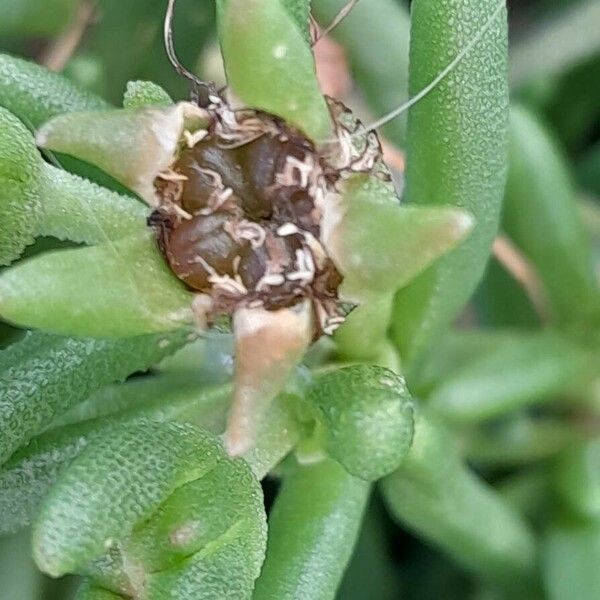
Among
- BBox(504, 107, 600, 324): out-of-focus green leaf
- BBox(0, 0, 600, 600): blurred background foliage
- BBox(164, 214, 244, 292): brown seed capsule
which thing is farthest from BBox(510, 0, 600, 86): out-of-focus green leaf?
BBox(164, 214, 244, 292): brown seed capsule

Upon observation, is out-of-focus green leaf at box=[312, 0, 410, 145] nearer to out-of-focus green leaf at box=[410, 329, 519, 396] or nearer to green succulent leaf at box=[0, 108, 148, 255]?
out-of-focus green leaf at box=[410, 329, 519, 396]

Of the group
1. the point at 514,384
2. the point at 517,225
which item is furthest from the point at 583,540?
the point at 517,225

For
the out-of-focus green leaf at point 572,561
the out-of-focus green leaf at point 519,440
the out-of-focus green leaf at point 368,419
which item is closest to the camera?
the out-of-focus green leaf at point 368,419

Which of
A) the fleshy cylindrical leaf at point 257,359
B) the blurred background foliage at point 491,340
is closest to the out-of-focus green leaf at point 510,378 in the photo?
the blurred background foliage at point 491,340

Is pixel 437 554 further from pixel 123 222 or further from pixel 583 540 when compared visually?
pixel 123 222

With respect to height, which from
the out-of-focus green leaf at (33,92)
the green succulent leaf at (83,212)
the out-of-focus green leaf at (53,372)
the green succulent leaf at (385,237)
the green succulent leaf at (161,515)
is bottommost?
the out-of-focus green leaf at (53,372)

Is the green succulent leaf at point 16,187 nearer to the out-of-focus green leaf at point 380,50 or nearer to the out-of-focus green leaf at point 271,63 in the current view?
the out-of-focus green leaf at point 271,63

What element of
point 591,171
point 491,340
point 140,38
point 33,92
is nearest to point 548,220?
point 491,340
